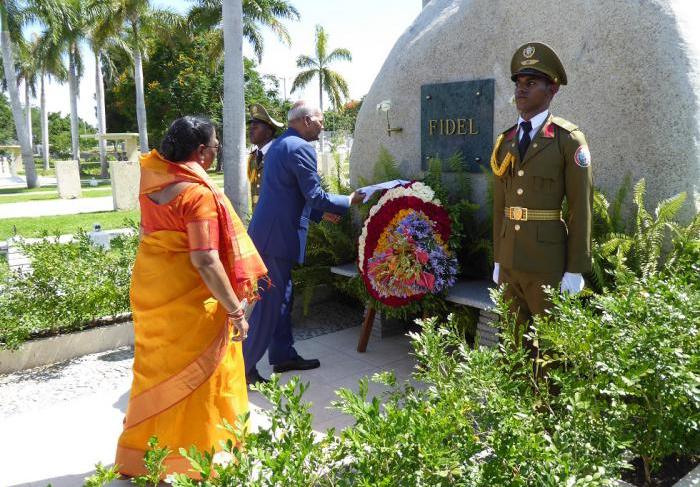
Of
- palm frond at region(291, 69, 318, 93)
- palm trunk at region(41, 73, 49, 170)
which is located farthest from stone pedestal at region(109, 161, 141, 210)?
palm trunk at region(41, 73, 49, 170)

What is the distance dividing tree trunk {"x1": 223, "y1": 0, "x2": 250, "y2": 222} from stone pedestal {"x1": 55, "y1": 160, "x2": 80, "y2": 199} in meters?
14.2

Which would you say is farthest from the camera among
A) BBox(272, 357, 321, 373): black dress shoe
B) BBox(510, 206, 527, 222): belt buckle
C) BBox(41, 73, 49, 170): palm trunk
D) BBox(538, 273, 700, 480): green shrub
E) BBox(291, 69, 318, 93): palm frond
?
BBox(41, 73, 49, 170): palm trunk

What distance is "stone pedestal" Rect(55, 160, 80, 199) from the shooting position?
20.4 metres

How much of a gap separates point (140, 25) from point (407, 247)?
79.3 ft

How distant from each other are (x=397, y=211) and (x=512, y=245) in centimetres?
127

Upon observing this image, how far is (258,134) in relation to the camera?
19.4 ft

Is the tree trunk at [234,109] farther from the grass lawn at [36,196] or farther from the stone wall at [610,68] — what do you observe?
the grass lawn at [36,196]

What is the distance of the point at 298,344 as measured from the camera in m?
5.25

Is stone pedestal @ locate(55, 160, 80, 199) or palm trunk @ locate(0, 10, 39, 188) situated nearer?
stone pedestal @ locate(55, 160, 80, 199)

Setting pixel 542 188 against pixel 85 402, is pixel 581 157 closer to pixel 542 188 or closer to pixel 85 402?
pixel 542 188

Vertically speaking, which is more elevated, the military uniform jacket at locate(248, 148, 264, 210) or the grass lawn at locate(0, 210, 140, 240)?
the military uniform jacket at locate(248, 148, 264, 210)

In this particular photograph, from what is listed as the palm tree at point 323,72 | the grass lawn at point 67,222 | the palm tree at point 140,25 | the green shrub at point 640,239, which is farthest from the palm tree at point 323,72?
the green shrub at point 640,239

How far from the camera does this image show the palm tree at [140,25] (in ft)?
75.9

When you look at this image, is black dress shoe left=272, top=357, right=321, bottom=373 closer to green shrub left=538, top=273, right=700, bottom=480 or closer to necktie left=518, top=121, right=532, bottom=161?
necktie left=518, top=121, right=532, bottom=161
